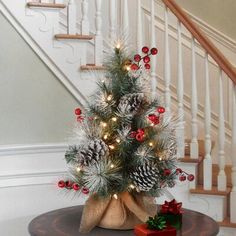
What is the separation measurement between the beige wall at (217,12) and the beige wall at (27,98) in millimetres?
1767

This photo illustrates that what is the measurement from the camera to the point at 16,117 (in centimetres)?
248

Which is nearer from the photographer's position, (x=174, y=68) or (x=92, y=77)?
(x=92, y=77)

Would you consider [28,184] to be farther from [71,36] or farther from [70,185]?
[71,36]

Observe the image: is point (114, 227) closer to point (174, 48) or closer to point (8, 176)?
point (8, 176)

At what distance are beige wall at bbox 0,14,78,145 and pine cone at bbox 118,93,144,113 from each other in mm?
789

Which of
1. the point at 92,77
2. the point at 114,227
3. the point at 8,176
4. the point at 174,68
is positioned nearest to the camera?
the point at 114,227

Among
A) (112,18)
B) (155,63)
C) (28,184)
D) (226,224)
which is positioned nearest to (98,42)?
(112,18)

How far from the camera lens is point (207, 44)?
2.72 meters

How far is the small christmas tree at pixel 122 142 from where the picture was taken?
1.79m

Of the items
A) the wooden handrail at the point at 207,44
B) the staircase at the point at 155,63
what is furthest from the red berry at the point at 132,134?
the wooden handrail at the point at 207,44

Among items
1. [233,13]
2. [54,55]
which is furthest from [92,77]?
[233,13]

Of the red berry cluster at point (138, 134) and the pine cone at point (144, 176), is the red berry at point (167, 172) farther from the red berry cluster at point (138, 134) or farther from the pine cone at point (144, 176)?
the red berry cluster at point (138, 134)

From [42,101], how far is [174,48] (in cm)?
145

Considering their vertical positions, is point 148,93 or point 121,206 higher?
point 148,93
